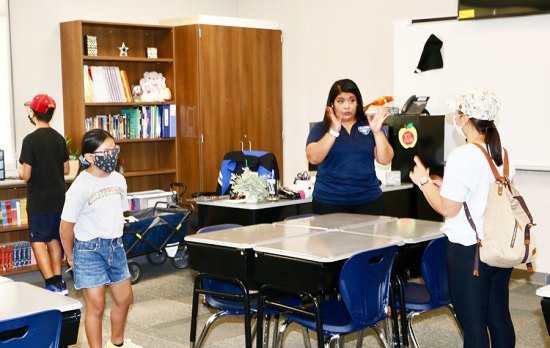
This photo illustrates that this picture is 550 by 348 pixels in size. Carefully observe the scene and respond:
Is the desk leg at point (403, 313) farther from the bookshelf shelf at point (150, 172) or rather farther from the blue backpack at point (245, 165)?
the bookshelf shelf at point (150, 172)

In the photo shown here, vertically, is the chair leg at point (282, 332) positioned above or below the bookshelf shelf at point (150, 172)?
below

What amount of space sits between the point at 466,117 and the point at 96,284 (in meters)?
2.04

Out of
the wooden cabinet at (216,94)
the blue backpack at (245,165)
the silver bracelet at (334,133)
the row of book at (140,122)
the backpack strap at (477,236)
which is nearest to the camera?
the backpack strap at (477,236)

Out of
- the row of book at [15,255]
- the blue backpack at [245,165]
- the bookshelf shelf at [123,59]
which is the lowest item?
the row of book at [15,255]

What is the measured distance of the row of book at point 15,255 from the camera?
6.66m

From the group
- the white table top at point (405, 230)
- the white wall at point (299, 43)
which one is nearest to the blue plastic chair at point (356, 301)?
the white table top at point (405, 230)

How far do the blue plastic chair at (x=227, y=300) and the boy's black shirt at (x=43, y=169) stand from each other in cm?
237

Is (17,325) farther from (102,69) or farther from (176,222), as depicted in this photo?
(102,69)

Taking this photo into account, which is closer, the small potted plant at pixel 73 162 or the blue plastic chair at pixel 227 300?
the blue plastic chair at pixel 227 300

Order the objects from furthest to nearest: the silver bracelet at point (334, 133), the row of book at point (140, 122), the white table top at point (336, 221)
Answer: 1. the row of book at point (140, 122)
2. the silver bracelet at point (334, 133)
3. the white table top at point (336, 221)

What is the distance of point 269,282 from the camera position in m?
3.73

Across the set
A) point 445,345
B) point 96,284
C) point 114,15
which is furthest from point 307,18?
point 96,284

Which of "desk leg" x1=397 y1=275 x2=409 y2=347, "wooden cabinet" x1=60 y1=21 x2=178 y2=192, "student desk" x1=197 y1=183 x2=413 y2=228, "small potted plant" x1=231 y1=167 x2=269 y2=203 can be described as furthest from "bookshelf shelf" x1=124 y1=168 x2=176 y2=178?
"desk leg" x1=397 y1=275 x2=409 y2=347

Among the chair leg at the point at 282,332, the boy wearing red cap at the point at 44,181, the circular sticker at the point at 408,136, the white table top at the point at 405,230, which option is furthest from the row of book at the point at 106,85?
the chair leg at the point at 282,332
